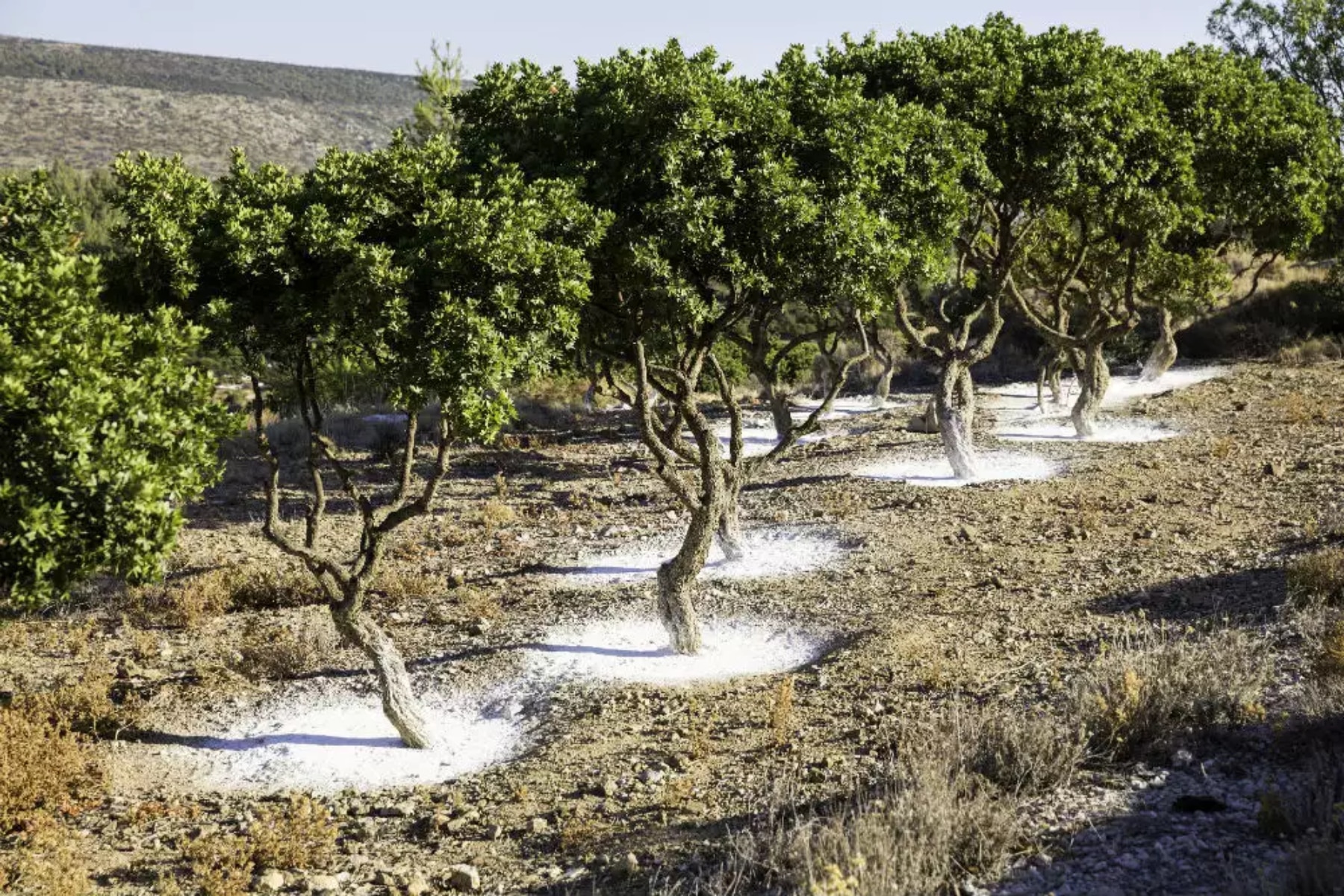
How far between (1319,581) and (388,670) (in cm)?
1013

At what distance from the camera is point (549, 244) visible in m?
9.48

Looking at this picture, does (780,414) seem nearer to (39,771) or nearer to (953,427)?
(953,427)

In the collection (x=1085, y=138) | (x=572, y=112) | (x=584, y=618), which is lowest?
(x=584, y=618)

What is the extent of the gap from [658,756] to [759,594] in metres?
5.18

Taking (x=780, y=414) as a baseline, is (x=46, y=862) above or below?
below

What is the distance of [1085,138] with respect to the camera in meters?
17.6

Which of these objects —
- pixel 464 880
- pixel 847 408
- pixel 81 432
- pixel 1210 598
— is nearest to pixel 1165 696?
pixel 1210 598

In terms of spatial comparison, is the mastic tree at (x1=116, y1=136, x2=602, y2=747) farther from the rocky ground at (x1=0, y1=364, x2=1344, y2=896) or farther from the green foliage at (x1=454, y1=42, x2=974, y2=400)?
the rocky ground at (x1=0, y1=364, x2=1344, y2=896)

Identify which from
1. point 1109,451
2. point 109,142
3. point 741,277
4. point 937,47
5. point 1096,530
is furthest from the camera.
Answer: point 109,142

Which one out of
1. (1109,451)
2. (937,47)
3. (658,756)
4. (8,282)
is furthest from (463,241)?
(1109,451)

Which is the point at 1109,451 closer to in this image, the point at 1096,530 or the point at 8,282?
the point at 1096,530

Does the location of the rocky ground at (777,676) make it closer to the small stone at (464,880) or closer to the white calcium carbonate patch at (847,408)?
the small stone at (464,880)

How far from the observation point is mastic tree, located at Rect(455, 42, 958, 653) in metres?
11.1

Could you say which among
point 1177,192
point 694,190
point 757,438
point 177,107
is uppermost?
point 177,107
